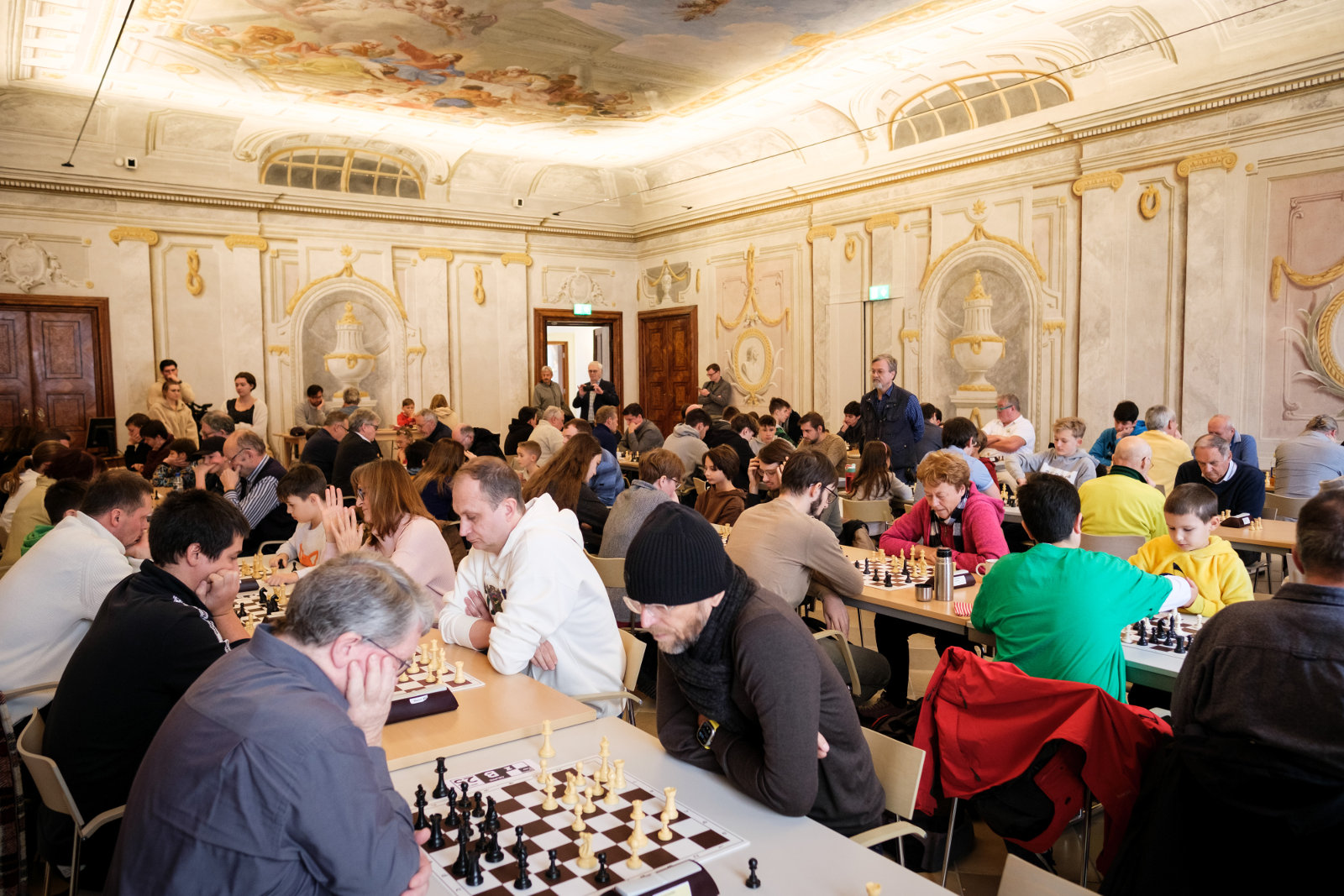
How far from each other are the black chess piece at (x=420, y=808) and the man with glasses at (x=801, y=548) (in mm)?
1984

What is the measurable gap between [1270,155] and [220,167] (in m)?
11.7

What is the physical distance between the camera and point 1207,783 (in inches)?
75.4

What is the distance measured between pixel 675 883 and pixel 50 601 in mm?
2587

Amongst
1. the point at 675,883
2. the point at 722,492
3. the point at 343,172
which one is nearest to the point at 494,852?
the point at 675,883

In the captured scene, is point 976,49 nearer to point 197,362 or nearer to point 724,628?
point 724,628

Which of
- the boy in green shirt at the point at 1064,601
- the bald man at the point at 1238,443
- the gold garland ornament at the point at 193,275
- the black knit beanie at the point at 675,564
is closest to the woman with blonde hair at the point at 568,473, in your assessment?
the boy in green shirt at the point at 1064,601

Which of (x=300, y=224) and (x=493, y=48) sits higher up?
(x=493, y=48)

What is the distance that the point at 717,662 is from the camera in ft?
6.57

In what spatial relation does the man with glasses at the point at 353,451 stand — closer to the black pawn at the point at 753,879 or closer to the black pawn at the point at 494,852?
the black pawn at the point at 494,852

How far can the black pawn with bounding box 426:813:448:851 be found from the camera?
1.83 m

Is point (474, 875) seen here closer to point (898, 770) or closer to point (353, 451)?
point (898, 770)

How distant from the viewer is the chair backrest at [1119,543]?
15.1ft

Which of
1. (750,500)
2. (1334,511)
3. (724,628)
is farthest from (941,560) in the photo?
(750,500)

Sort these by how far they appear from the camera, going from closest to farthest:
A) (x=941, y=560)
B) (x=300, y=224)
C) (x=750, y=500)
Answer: (x=941, y=560) < (x=750, y=500) < (x=300, y=224)
